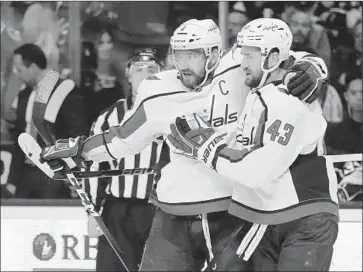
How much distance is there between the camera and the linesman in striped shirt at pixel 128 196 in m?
3.90

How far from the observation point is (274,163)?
2.76 m

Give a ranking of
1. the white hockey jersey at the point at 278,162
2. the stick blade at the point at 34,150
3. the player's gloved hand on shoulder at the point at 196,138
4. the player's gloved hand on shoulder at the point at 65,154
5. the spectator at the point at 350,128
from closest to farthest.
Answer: the white hockey jersey at the point at 278,162, the player's gloved hand on shoulder at the point at 196,138, the player's gloved hand on shoulder at the point at 65,154, the stick blade at the point at 34,150, the spectator at the point at 350,128

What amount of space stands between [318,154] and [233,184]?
0.28 m

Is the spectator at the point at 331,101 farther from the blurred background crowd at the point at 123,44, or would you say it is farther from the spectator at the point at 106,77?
the spectator at the point at 106,77

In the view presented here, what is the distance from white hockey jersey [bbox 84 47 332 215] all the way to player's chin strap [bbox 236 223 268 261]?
0.15 m

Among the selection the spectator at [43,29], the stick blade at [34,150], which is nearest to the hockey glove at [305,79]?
the stick blade at [34,150]

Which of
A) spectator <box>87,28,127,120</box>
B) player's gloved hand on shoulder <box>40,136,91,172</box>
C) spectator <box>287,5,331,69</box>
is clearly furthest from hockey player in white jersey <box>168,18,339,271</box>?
spectator <box>87,28,127,120</box>

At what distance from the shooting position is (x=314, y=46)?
15.1 ft

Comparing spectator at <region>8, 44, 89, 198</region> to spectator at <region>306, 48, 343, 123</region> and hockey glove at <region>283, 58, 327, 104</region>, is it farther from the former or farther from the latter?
hockey glove at <region>283, 58, 327, 104</region>

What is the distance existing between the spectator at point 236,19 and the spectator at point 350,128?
531 mm

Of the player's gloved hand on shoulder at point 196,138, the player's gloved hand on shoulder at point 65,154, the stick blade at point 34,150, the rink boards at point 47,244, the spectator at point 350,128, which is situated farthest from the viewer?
the spectator at point 350,128

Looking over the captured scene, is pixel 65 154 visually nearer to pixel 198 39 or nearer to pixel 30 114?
pixel 198 39

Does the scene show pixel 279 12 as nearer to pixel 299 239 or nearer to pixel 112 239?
pixel 112 239

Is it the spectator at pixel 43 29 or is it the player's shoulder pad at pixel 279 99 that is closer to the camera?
the player's shoulder pad at pixel 279 99
